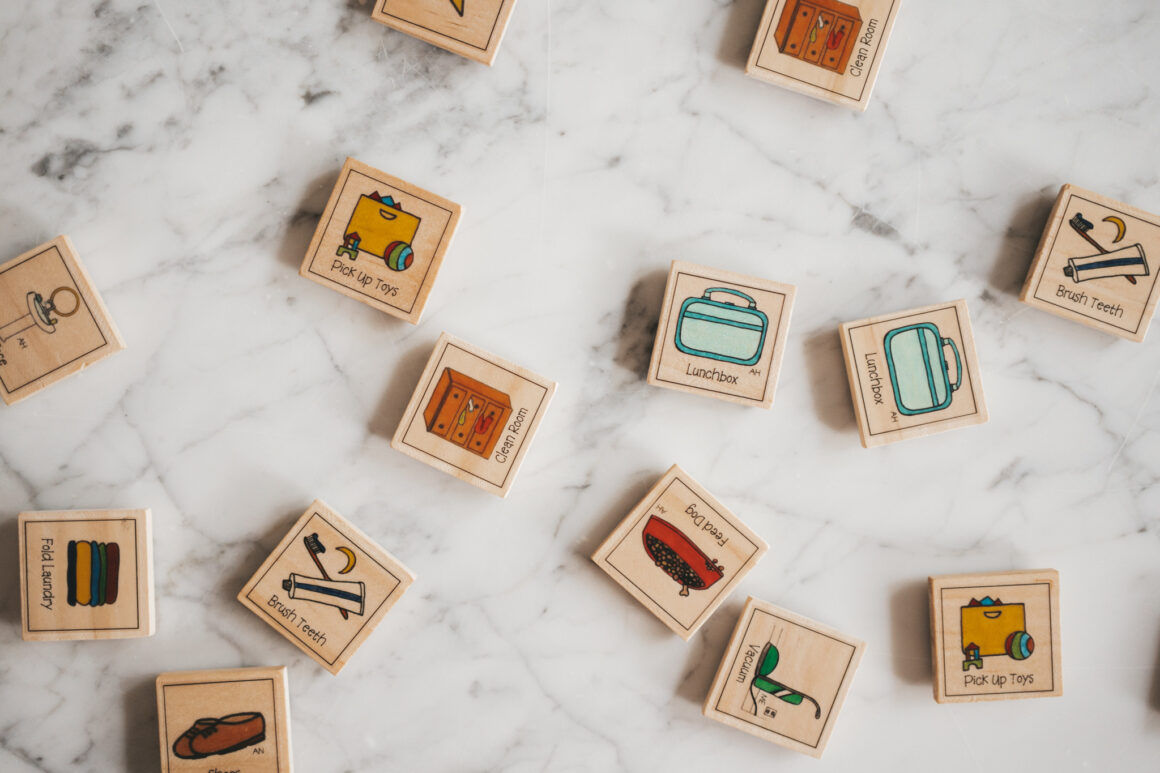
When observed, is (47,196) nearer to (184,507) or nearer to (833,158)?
(184,507)

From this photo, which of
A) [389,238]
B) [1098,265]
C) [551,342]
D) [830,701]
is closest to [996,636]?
[830,701]

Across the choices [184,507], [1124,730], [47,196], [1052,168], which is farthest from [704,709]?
[47,196]

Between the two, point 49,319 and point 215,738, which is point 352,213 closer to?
point 49,319

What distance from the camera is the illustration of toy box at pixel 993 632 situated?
2.85 ft

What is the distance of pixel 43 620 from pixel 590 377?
0.68m

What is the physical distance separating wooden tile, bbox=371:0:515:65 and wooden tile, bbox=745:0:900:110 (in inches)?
11.5

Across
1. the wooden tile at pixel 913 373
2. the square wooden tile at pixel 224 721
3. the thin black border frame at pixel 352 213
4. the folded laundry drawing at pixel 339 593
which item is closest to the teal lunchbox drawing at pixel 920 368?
the wooden tile at pixel 913 373

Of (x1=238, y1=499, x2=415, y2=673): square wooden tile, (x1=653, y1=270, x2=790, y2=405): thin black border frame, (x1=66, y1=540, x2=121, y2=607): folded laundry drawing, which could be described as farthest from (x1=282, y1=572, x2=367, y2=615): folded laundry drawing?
(x1=653, y1=270, x2=790, y2=405): thin black border frame

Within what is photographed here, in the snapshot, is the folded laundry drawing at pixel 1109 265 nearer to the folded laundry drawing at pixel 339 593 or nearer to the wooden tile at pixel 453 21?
the wooden tile at pixel 453 21

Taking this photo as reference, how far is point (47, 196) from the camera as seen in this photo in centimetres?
86

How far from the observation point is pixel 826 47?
0.84 m

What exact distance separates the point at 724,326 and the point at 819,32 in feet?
1.15

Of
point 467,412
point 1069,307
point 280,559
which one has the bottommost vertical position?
point 280,559

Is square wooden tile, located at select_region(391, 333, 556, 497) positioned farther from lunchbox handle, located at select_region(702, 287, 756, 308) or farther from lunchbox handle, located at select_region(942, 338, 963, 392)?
lunchbox handle, located at select_region(942, 338, 963, 392)
